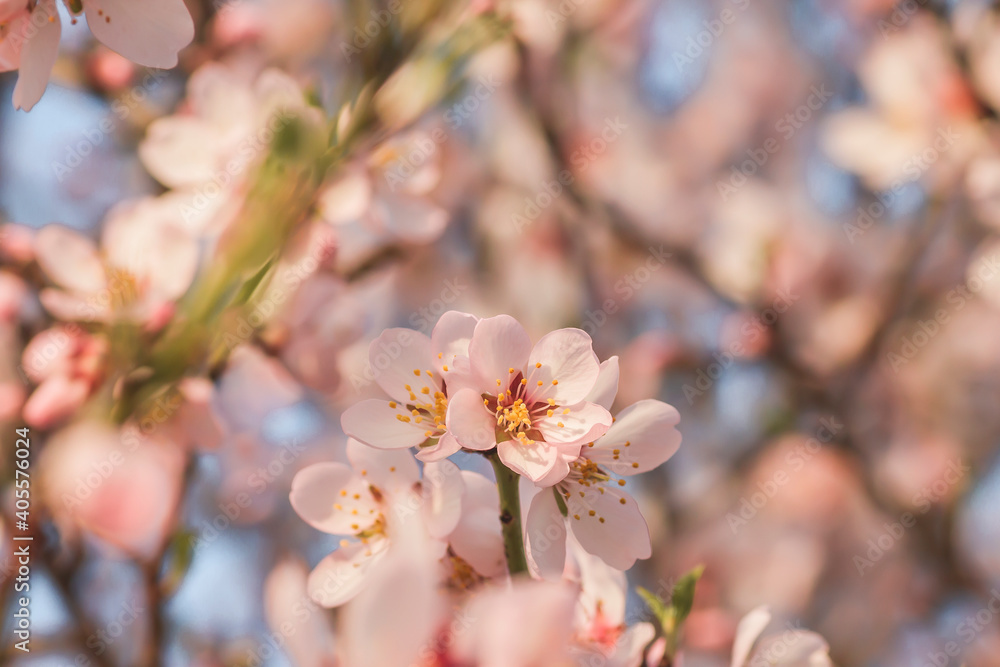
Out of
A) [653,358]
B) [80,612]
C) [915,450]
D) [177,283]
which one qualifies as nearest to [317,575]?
[80,612]

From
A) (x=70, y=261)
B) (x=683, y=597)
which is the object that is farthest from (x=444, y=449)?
(x=70, y=261)

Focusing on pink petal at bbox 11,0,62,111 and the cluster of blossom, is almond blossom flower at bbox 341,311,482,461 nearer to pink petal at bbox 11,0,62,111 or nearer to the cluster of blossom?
the cluster of blossom

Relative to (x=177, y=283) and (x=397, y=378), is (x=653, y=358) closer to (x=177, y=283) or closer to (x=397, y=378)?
(x=177, y=283)

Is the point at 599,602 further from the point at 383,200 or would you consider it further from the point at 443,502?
the point at 383,200

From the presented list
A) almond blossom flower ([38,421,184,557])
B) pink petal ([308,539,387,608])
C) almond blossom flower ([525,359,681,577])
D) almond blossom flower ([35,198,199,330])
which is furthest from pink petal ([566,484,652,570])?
almond blossom flower ([35,198,199,330])

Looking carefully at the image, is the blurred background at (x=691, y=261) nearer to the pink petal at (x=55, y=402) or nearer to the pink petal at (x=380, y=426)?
the pink petal at (x=55, y=402)
